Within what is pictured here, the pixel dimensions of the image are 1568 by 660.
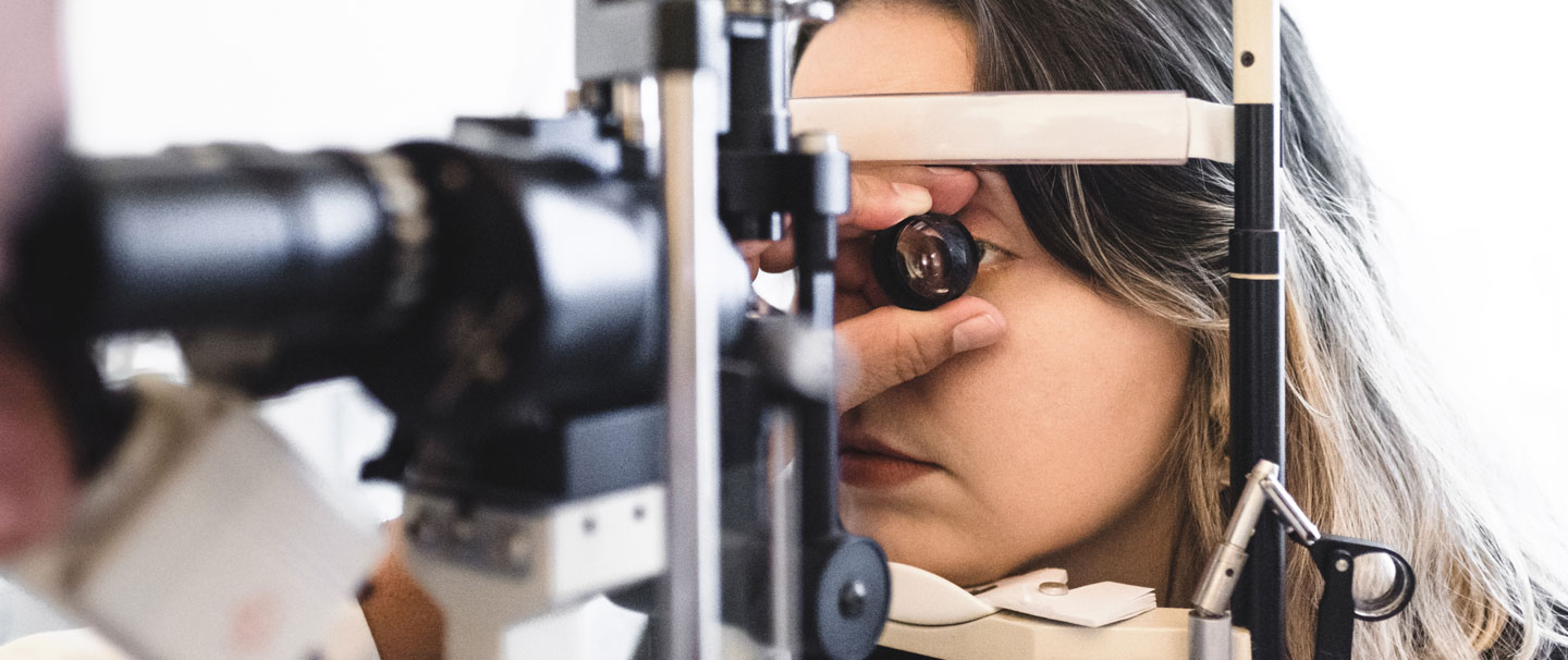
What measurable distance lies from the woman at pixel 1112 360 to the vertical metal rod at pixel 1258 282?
0.16 metres

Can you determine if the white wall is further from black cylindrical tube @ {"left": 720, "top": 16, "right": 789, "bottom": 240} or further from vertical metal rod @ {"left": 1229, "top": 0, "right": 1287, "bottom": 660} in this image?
black cylindrical tube @ {"left": 720, "top": 16, "right": 789, "bottom": 240}

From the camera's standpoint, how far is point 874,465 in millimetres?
972

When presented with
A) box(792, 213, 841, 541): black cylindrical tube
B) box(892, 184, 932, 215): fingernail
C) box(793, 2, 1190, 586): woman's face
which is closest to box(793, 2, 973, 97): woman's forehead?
box(793, 2, 1190, 586): woman's face

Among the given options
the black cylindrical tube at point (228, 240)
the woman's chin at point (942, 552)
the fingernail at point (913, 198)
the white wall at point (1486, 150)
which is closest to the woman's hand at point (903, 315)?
the fingernail at point (913, 198)

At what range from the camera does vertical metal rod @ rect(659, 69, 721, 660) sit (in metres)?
0.40

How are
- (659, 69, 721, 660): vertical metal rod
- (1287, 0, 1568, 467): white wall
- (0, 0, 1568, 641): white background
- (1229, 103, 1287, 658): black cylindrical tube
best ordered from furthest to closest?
1. (1287, 0, 1568, 467): white wall
2. (0, 0, 1568, 641): white background
3. (1229, 103, 1287, 658): black cylindrical tube
4. (659, 69, 721, 660): vertical metal rod

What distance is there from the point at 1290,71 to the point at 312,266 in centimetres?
93

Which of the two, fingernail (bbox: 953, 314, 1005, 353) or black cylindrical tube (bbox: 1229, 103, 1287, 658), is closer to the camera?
black cylindrical tube (bbox: 1229, 103, 1287, 658)

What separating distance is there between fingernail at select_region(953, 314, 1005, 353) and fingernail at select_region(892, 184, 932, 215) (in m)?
0.09

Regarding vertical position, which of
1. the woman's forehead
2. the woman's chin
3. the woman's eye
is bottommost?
the woman's chin

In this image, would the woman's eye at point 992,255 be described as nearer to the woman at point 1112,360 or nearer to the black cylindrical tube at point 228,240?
the woman at point 1112,360

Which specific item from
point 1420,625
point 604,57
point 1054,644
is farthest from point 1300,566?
point 604,57

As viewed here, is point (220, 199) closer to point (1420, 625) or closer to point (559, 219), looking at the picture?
point (559, 219)

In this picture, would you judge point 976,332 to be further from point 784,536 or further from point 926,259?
point 784,536
